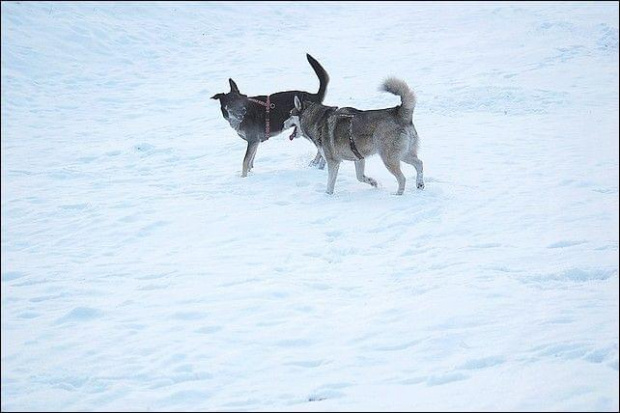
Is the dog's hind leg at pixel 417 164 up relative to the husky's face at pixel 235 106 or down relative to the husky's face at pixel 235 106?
down

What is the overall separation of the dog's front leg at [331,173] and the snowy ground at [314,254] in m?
0.17

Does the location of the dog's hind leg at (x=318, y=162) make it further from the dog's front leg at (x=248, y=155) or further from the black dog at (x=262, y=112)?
the dog's front leg at (x=248, y=155)

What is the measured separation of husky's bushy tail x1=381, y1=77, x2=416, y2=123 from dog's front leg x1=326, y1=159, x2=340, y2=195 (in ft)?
3.94

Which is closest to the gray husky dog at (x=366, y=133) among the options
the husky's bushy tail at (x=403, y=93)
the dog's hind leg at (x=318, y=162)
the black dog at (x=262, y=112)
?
the husky's bushy tail at (x=403, y=93)

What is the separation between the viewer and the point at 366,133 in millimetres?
8062

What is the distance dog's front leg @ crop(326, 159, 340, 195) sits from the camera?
8515 millimetres

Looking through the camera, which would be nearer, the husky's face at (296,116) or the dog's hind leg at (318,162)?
the husky's face at (296,116)

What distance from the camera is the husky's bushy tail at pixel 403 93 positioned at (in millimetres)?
7574

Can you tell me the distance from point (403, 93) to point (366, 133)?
2.47 feet

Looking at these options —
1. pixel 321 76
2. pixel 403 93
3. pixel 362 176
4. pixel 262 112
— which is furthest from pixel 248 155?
pixel 403 93

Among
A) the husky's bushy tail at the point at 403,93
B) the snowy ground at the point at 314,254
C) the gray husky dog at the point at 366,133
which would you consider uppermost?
the husky's bushy tail at the point at 403,93

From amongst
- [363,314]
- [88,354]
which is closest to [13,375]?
[88,354]

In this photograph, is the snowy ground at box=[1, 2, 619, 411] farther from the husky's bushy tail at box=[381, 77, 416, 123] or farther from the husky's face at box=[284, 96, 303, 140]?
the husky's bushy tail at box=[381, 77, 416, 123]

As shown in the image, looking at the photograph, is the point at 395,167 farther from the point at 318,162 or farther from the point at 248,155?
the point at 248,155
